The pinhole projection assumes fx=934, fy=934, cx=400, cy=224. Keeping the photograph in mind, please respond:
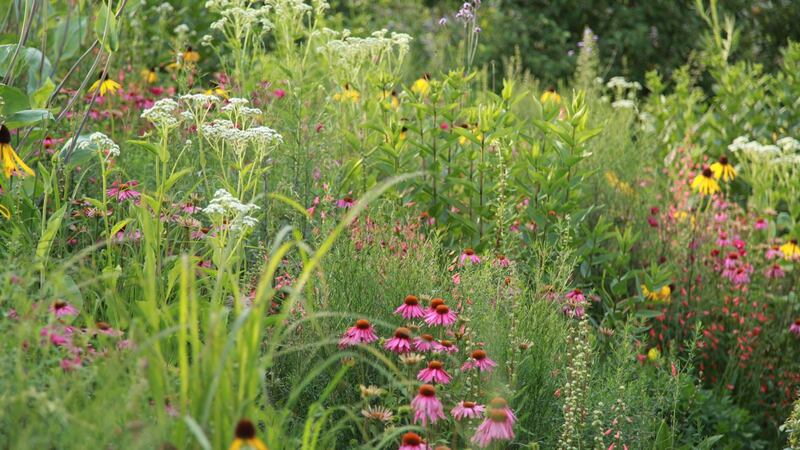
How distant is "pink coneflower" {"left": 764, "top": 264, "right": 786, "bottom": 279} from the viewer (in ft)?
12.9

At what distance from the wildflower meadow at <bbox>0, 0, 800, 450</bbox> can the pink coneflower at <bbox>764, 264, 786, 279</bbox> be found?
0.06 meters

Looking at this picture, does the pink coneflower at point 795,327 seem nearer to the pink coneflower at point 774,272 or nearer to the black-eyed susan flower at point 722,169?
the pink coneflower at point 774,272

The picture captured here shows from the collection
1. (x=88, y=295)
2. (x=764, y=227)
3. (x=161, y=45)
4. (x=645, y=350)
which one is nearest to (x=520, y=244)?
(x=645, y=350)

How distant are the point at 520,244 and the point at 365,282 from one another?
4.09ft

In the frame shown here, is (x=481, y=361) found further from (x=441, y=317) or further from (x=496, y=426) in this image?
(x=496, y=426)

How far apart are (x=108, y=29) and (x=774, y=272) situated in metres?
2.82

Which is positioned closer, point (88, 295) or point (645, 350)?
point (88, 295)

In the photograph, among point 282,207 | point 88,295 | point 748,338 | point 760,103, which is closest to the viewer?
point 88,295

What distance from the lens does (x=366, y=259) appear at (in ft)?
9.35

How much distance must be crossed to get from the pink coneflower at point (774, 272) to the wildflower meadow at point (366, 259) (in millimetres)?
58

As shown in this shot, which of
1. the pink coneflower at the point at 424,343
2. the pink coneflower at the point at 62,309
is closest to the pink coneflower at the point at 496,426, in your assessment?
the pink coneflower at the point at 424,343

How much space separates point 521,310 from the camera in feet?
8.92

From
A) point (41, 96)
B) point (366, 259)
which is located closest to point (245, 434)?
point (366, 259)

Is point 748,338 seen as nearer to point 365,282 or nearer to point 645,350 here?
point 645,350
